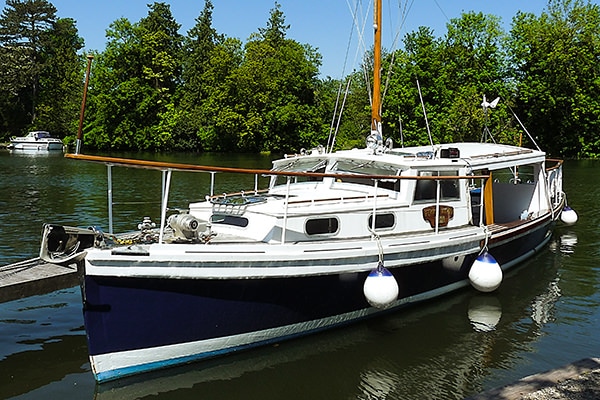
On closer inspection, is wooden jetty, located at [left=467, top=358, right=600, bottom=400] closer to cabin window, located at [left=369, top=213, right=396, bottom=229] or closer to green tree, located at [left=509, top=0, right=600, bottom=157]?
cabin window, located at [left=369, top=213, right=396, bottom=229]

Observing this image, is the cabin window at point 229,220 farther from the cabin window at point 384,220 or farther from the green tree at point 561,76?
the green tree at point 561,76

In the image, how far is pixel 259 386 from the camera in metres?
8.09

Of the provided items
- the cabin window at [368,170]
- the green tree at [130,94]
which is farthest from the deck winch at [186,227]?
the green tree at [130,94]

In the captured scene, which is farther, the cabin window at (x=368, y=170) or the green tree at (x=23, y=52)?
the green tree at (x=23, y=52)

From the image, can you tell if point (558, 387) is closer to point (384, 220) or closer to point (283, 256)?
point (283, 256)

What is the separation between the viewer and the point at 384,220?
33.9 ft

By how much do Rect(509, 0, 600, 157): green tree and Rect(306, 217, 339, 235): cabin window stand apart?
177 feet

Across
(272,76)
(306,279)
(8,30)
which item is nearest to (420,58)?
(272,76)

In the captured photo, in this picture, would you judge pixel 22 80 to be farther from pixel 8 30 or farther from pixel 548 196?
pixel 548 196

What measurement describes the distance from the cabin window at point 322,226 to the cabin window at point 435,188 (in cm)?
200

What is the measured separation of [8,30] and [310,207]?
8513cm

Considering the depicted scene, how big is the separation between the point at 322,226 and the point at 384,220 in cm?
136

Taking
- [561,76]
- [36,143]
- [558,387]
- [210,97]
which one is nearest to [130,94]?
[210,97]

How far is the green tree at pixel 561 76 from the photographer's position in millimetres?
56344
